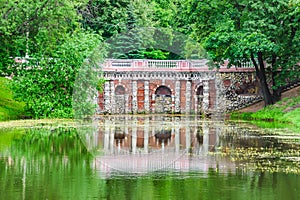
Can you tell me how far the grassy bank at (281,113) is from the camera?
3466 centimetres

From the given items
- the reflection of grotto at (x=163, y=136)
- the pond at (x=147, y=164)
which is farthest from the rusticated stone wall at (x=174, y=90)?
the reflection of grotto at (x=163, y=136)

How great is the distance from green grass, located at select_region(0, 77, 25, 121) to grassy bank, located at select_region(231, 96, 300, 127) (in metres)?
12.9

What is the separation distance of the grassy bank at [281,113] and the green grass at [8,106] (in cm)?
1286

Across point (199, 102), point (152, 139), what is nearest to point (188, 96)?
point (199, 102)

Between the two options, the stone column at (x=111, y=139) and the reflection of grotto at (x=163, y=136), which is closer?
the stone column at (x=111, y=139)

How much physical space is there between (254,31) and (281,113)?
14.8 feet

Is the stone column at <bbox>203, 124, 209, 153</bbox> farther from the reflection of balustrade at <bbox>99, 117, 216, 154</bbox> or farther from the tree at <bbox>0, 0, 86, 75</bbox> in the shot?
the tree at <bbox>0, 0, 86, 75</bbox>

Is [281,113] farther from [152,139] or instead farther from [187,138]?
→ [152,139]

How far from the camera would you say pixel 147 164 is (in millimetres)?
18266

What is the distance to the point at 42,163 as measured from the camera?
1800 centimetres

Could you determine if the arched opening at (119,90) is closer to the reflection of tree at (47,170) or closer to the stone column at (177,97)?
the stone column at (177,97)

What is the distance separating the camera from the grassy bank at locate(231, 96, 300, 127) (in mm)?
34656

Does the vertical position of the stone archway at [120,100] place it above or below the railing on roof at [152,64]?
below

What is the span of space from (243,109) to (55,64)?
1467 cm
